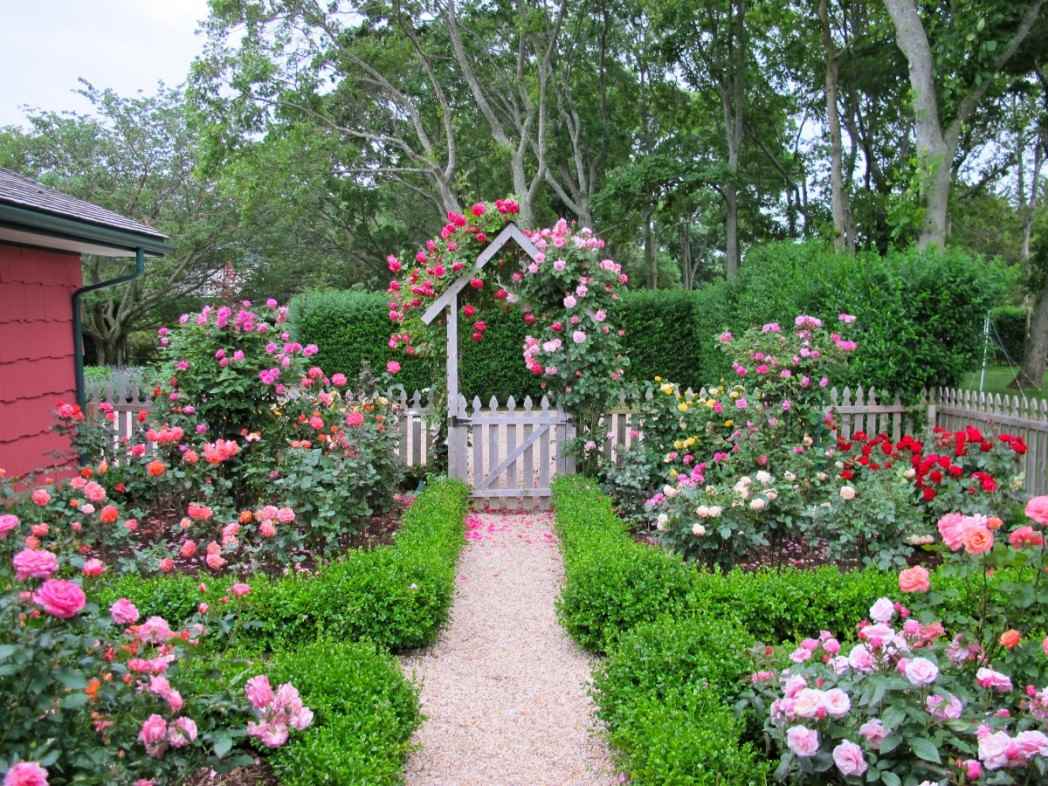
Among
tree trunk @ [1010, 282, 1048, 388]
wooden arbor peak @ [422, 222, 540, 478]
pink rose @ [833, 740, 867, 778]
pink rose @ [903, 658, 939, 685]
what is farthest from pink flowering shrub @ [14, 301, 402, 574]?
tree trunk @ [1010, 282, 1048, 388]

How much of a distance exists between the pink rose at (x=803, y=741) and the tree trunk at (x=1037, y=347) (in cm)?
1474

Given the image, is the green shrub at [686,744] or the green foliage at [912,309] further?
the green foliage at [912,309]

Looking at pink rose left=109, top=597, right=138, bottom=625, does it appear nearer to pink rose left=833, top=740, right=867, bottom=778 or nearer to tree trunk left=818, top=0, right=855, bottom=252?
pink rose left=833, top=740, right=867, bottom=778

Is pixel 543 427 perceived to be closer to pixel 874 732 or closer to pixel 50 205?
pixel 50 205

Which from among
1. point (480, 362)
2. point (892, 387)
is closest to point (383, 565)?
point (892, 387)

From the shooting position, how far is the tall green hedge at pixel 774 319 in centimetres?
805

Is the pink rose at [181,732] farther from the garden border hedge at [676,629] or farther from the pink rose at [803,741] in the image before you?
the pink rose at [803,741]

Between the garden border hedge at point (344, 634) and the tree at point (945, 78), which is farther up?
the tree at point (945, 78)

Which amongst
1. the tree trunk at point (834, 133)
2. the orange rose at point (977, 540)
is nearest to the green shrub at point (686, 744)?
the orange rose at point (977, 540)

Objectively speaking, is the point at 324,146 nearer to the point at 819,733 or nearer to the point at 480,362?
the point at 480,362

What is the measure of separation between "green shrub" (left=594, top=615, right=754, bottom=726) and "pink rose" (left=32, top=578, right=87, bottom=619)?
2059mm

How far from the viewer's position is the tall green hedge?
8.05 m

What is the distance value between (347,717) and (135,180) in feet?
73.2

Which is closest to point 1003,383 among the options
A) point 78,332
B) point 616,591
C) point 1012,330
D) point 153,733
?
point 1012,330
